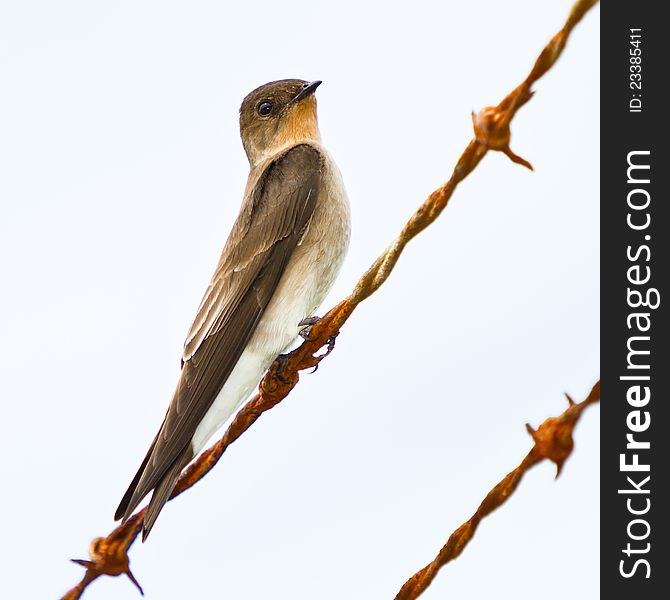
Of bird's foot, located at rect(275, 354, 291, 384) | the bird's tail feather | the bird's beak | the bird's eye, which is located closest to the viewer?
the bird's tail feather

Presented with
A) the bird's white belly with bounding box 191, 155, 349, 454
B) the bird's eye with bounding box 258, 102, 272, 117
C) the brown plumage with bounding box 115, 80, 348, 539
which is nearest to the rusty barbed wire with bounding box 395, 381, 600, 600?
the brown plumage with bounding box 115, 80, 348, 539

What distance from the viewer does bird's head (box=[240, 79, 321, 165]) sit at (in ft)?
23.7

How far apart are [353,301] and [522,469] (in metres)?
1.10

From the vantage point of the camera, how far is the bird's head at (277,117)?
723 cm

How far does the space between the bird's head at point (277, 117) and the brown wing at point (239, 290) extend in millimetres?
637

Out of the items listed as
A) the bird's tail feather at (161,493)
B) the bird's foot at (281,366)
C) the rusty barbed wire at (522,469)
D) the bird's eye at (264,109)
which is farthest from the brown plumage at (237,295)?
the rusty barbed wire at (522,469)

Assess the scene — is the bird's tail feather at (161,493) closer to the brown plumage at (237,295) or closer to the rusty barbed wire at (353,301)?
the brown plumage at (237,295)

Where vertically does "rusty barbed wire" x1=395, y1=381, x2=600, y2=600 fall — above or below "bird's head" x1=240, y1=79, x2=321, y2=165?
below

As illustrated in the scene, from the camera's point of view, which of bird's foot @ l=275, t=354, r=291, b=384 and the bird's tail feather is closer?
the bird's tail feather

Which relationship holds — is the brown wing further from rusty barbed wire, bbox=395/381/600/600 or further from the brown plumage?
rusty barbed wire, bbox=395/381/600/600

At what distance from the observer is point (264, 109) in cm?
749

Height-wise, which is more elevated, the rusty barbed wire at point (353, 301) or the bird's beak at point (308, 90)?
the bird's beak at point (308, 90)

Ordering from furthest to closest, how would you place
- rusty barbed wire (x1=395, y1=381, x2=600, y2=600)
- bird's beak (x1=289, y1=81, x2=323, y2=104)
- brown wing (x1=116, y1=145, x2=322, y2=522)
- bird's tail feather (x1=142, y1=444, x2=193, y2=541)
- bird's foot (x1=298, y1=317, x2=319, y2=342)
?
bird's beak (x1=289, y1=81, x2=323, y2=104) → bird's foot (x1=298, y1=317, x2=319, y2=342) → brown wing (x1=116, y1=145, x2=322, y2=522) → bird's tail feather (x1=142, y1=444, x2=193, y2=541) → rusty barbed wire (x1=395, y1=381, x2=600, y2=600)

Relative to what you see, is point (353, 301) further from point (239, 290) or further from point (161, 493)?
point (239, 290)
